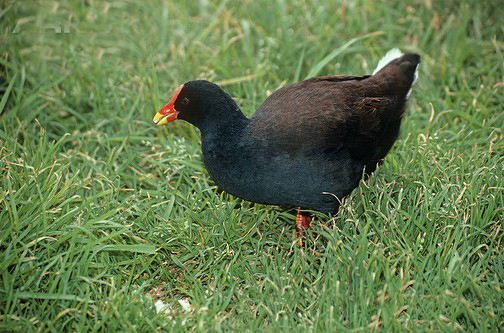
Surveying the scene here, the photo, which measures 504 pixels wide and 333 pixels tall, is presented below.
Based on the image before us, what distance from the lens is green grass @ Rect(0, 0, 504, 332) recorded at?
292 cm

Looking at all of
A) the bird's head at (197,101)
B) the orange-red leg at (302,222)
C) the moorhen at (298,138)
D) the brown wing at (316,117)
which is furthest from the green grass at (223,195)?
the bird's head at (197,101)

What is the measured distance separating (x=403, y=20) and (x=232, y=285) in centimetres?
315

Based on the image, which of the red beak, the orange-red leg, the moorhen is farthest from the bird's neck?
the orange-red leg

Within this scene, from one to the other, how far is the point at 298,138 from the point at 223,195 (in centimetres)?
90

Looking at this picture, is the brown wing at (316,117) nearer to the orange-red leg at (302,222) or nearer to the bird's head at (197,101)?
the bird's head at (197,101)

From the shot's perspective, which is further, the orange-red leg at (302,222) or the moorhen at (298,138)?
the orange-red leg at (302,222)

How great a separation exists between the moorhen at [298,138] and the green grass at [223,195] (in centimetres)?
24

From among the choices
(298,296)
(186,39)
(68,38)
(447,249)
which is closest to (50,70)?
(68,38)

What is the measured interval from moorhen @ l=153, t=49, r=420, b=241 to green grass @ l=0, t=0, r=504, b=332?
241 mm

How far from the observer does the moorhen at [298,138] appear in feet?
10.5

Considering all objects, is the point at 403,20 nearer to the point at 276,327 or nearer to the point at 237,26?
the point at 237,26

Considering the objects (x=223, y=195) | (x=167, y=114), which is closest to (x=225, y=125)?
(x=167, y=114)

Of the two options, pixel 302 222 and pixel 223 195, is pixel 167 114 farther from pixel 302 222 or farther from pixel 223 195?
pixel 302 222

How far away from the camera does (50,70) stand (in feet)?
15.9
